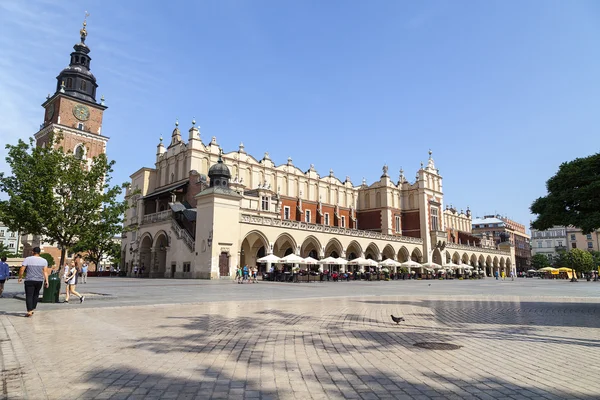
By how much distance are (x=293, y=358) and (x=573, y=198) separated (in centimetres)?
1144

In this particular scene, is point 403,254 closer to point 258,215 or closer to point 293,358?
point 258,215

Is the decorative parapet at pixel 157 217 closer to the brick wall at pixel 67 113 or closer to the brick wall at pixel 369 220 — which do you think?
the brick wall at pixel 67 113

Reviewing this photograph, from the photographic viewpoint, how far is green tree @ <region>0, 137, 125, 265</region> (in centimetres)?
1535

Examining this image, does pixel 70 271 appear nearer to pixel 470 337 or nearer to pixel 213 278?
pixel 470 337

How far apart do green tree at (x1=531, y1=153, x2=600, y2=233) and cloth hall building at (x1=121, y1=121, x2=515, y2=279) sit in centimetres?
2190

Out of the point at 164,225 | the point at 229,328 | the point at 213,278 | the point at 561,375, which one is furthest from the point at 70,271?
the point at 164,225

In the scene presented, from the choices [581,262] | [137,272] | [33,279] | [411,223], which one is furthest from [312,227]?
[581,262]

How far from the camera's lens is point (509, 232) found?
10956 cm

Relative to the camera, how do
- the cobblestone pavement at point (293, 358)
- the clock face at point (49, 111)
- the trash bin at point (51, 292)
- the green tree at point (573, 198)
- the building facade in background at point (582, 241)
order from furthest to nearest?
the building facade in background at point (582, 241) < the clock face at point (49, 111) < the trash bin at point (51, 292) < the green tree at point (573, 198) < the cobblestone pavement at point (293, 358)

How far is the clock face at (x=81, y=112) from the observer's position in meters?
58.8

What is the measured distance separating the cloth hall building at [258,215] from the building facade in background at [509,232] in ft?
134

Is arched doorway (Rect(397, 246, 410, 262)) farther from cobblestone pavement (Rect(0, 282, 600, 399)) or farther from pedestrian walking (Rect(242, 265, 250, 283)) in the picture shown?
cobblestone pavement (Rect(0, 282, 600, 399))

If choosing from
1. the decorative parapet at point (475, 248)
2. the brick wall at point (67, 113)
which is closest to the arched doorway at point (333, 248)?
the decorative parapet at point (475, 248)

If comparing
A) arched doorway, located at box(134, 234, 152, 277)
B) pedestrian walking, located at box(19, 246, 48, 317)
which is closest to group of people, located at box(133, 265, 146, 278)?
arched doorway, located at box(134, 234, 152, 277)
